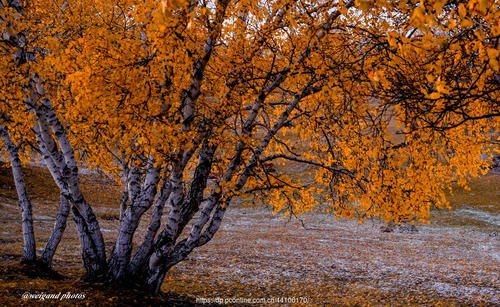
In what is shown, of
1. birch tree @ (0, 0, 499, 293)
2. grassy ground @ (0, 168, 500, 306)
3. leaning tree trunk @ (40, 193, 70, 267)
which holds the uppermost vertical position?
birch tree @ (0, 0, 499, 293)

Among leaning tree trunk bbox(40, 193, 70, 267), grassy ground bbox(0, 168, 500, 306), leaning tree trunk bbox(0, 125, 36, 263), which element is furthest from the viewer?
leaning tree trunk bbox(0, 125, 36, 263)

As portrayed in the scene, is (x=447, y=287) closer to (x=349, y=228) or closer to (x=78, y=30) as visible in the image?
(x=78, y=30)

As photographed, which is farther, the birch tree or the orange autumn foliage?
the birch tree

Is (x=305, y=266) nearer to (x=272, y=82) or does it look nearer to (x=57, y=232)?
(x=57, y=232)

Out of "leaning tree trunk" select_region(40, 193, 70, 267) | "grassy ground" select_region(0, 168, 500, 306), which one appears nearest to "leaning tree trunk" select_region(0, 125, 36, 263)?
"grassy ground" select_region(0, 168, 500, 306)

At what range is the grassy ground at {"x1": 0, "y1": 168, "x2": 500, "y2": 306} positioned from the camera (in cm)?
1184

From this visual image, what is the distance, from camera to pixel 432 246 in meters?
29.8

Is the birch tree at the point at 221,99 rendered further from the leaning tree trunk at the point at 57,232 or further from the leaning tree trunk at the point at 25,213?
the leaning tree trunk at the point at 25,213

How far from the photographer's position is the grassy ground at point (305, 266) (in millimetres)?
11844

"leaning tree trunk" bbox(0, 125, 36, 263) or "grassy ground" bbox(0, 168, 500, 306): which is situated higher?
"leaning tree trunk" bbox(0, 125, 36, 263)

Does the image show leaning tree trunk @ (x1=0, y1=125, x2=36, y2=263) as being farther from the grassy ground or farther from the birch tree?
the birch tree

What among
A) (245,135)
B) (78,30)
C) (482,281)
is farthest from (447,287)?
(78,30)

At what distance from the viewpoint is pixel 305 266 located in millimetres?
20219

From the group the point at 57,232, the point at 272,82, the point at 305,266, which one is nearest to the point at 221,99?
the point at 272,82
